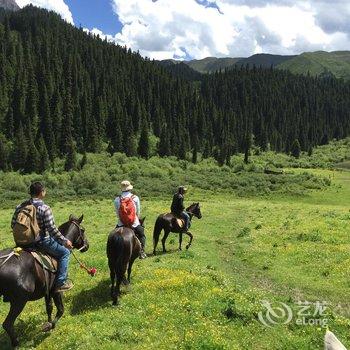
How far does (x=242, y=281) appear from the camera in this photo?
791 inches

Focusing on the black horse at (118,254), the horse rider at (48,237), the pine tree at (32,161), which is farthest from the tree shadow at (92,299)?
the pine tree at (32,161)

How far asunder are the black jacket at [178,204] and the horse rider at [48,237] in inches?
474

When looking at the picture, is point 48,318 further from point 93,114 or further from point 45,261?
point 93,114

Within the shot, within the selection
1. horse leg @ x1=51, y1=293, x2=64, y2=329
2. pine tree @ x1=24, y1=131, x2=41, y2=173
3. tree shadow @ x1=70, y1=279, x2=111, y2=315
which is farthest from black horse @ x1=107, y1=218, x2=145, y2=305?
→ pine tree @ x1=24, y1=131, x2=41, y2=173

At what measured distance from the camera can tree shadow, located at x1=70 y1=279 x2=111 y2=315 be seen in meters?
15.0

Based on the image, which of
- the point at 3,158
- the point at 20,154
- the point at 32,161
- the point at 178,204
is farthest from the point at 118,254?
the point at 3,158

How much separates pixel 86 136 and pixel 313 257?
376 feet

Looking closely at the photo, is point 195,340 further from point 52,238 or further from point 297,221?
point 297,221

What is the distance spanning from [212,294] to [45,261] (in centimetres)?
615

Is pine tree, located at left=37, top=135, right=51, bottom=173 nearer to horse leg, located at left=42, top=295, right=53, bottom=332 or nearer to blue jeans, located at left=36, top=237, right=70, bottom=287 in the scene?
horse leg, located at left=42, top=295, right=53, bottom=332

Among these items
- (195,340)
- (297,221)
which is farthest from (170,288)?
(297,221)

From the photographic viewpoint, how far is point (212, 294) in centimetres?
1542

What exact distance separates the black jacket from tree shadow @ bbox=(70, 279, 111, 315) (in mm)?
8653

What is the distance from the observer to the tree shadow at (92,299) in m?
15.0
